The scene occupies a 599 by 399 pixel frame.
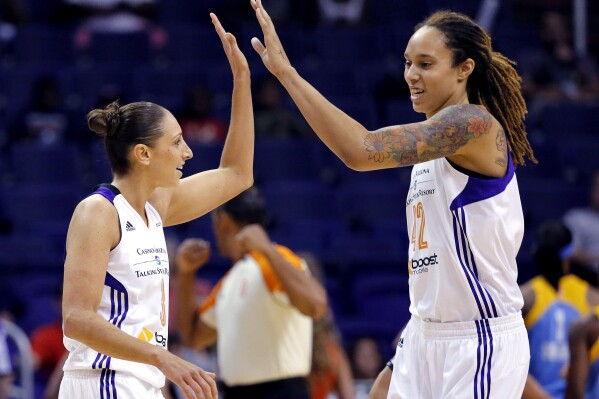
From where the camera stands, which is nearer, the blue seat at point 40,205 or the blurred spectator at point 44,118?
the blue seat at point 40,205

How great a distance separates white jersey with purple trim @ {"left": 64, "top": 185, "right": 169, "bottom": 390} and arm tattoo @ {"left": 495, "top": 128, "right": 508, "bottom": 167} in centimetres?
128

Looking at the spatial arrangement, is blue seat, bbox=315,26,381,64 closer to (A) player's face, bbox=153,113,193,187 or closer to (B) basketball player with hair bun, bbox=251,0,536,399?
(B) basketball player with hair bun, bbox=251,0,536,399

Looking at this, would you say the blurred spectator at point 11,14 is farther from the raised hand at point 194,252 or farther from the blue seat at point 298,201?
the raised hand at point 194,252

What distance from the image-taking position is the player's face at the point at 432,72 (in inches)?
151

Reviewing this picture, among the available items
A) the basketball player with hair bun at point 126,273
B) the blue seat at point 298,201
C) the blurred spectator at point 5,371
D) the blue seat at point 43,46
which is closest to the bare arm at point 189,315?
the basketball player with hair bun at point 126,273

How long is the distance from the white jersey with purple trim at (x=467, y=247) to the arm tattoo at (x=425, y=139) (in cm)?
15

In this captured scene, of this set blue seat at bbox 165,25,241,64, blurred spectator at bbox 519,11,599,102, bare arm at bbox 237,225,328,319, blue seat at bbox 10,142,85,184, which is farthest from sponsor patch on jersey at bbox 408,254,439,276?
blue seat at bbox 165,25,241,64

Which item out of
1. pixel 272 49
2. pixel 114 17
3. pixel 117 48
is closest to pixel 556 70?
pixel 117 48

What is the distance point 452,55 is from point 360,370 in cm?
461

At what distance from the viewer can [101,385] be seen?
11.7 ft

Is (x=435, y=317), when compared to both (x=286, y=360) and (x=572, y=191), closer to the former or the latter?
(x=286, y=360)

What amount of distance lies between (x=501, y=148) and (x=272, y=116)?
725 cm

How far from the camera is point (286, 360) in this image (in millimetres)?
5562

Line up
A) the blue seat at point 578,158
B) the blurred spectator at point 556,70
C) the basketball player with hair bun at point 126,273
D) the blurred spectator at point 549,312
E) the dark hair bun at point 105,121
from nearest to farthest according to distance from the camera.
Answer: the basketball player with hair bun at point 126,273 < the dark hair bun at point 105,121 < the blurred spectator at point 549,312 < the blue seat at point 578,158 < the blurred spectator at point 556,70
